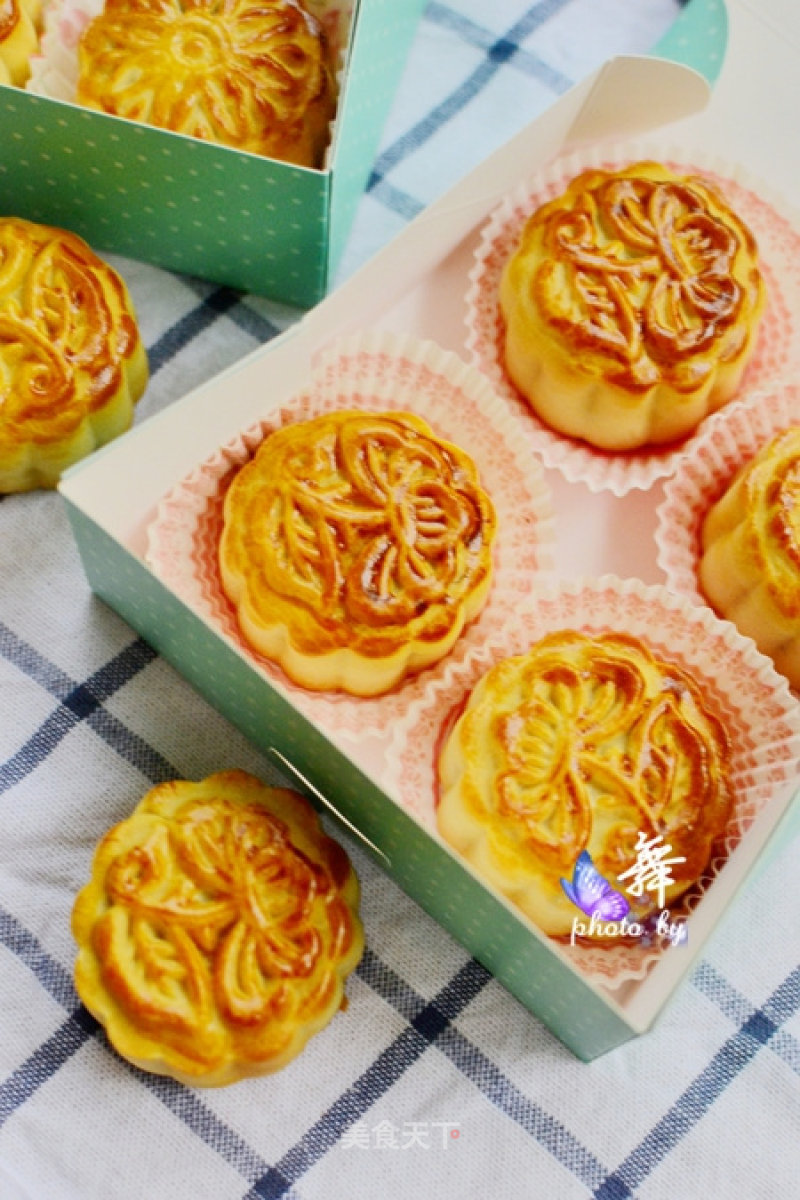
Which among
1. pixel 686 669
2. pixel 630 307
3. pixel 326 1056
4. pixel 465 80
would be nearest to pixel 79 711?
pixel 326 1056

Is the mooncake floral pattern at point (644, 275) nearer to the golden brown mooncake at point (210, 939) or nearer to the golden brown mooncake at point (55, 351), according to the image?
the golden brown mooncake at point (55, 351)

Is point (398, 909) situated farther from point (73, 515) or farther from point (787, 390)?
A: point (787, 390)

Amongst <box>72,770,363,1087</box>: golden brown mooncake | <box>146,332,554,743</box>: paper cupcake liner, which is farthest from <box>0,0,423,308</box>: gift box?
<box>72,770,363,1087</box>: golden brown mooncake

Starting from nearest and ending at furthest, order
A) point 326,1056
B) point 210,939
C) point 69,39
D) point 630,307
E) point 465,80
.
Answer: point 210,939 < point 326,1056 < point 630,307 < point 69,39 < point 465,80

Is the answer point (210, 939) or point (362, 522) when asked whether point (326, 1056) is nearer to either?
point (210, 939)

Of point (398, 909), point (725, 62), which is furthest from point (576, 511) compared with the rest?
point (725, 62)

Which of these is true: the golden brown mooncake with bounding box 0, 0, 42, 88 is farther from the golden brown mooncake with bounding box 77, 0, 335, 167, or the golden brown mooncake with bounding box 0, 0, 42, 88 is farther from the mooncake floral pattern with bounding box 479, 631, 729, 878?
the mooncake floral pattern with bounding box 479, 631, 729, 878
